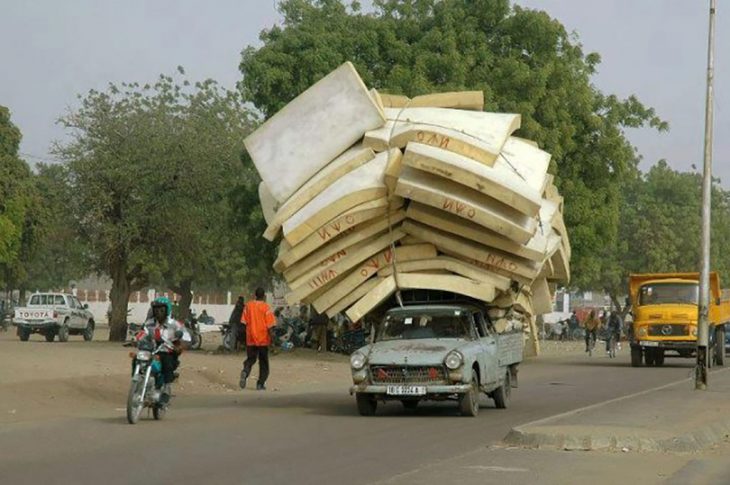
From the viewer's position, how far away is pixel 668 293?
3825cm

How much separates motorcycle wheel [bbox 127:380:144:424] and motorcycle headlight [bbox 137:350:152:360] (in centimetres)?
31

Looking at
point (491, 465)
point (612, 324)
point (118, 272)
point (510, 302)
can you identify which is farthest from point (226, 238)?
point (491, 465)

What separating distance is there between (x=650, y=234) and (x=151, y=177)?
169 ft

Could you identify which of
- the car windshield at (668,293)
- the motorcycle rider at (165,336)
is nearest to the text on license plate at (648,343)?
the car windshield at (668,293)

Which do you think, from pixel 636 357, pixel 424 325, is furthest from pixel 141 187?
pixel 424 325

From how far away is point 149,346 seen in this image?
54.7 ft

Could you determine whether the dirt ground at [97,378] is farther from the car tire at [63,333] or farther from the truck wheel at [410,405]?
the car tire at [63,333]

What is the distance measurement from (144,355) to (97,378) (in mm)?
7608

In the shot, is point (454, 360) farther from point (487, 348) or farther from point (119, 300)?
point (119, 300)

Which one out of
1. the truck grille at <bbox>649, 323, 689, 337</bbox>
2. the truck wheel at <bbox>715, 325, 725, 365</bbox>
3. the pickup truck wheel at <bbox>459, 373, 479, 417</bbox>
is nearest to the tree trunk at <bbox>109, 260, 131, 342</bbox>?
the truck grille at <bbox>649, 323, 689, 337</bbox>

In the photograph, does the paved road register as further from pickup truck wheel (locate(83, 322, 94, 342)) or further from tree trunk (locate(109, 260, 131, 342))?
pickup truck wheel (locate(83, 322, 94, 342))

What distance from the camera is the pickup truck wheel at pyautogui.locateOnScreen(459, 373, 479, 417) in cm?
1818

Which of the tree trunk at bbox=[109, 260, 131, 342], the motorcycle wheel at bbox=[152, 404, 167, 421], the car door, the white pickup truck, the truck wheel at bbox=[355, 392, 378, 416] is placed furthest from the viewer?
the white pickup truck

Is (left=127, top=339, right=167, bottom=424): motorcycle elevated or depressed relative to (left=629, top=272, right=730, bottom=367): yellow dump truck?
depressed
